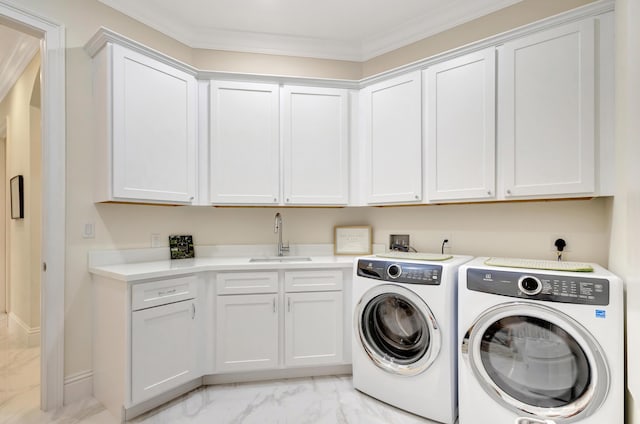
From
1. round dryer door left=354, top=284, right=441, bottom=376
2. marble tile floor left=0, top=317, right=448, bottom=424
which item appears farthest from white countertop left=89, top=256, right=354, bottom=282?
marble tile floor left=0, top=317, right=448, bottom=424

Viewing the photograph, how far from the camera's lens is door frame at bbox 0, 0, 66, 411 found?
2051 mm

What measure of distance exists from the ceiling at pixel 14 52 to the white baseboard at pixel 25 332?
7.84 ft

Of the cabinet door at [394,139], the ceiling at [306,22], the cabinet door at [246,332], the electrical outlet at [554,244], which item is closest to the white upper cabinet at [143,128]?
the ceiling at [306,22]

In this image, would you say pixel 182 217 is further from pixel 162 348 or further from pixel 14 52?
pixel 14 52

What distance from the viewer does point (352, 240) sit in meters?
2.98

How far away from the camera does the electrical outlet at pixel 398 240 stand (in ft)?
9.23

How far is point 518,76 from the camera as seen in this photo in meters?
2.06

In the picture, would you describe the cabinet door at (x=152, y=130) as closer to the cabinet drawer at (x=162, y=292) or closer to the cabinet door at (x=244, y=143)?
the cabinet door at (x=244, y=143)

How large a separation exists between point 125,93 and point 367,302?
2.05m

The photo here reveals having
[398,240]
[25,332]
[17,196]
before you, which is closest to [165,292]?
[398,240]

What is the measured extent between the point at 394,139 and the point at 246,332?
177 centimetres

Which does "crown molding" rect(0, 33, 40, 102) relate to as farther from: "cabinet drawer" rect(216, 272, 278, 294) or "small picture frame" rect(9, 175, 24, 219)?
"cabinet drawer" rect(216, 272, 278, 294)

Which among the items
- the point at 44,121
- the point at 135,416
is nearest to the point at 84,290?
the point at 135,416

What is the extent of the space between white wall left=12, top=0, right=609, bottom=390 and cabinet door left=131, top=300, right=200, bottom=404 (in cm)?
55
